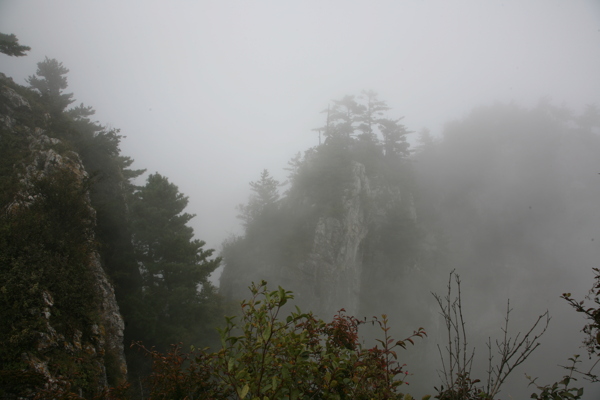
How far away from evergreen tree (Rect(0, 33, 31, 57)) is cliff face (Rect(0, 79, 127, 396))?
3.49 meters

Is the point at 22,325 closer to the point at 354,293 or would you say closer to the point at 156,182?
the point at 156,182

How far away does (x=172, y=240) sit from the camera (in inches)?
569

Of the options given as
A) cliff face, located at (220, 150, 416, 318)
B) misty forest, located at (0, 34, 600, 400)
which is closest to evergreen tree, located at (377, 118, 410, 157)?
misty forest, located at (0, 34, 600, 400)

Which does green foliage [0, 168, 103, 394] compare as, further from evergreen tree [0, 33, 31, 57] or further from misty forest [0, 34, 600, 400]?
evergreen tree [0, 33, 31, 57]

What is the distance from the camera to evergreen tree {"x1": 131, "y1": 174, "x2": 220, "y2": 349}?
1314cm

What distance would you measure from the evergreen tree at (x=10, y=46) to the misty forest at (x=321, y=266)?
7cm

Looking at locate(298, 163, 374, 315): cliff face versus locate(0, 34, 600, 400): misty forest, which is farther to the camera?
locate(298, 163, 374, 315): cliff face

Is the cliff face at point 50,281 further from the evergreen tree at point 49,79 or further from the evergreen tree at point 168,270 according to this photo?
the evergreen tree at point 49,79

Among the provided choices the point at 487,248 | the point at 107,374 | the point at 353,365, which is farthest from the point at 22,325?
the point at 487,248

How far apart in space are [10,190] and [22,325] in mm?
5530

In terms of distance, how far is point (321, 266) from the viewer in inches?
1045

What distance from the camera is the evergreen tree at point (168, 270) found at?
13.1m

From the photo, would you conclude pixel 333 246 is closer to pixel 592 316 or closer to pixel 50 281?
pixel 50 281

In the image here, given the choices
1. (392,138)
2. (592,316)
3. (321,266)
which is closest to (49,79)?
(321,266)
